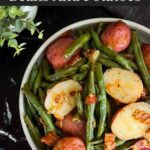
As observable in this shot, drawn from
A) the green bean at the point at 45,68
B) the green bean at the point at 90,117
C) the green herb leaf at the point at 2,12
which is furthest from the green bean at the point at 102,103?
the green herb leaf at the point at 2,12

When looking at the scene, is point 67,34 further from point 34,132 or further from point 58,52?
point 34,132

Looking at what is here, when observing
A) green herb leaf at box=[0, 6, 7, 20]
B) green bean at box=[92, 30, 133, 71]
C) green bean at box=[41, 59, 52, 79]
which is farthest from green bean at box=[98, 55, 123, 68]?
green herb leaf at box=[0, 6, 7, 20]

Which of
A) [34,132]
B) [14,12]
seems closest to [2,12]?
[14,12]

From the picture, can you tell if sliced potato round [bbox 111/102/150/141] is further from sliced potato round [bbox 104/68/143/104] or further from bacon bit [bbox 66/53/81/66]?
bacon bit [bbox 66/53/81/66]

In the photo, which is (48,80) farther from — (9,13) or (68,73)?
(9,13)

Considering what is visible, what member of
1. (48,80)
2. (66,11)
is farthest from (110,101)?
(66,11)

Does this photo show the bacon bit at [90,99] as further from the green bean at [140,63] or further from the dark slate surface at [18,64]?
the dark slate surface at [18,64]
